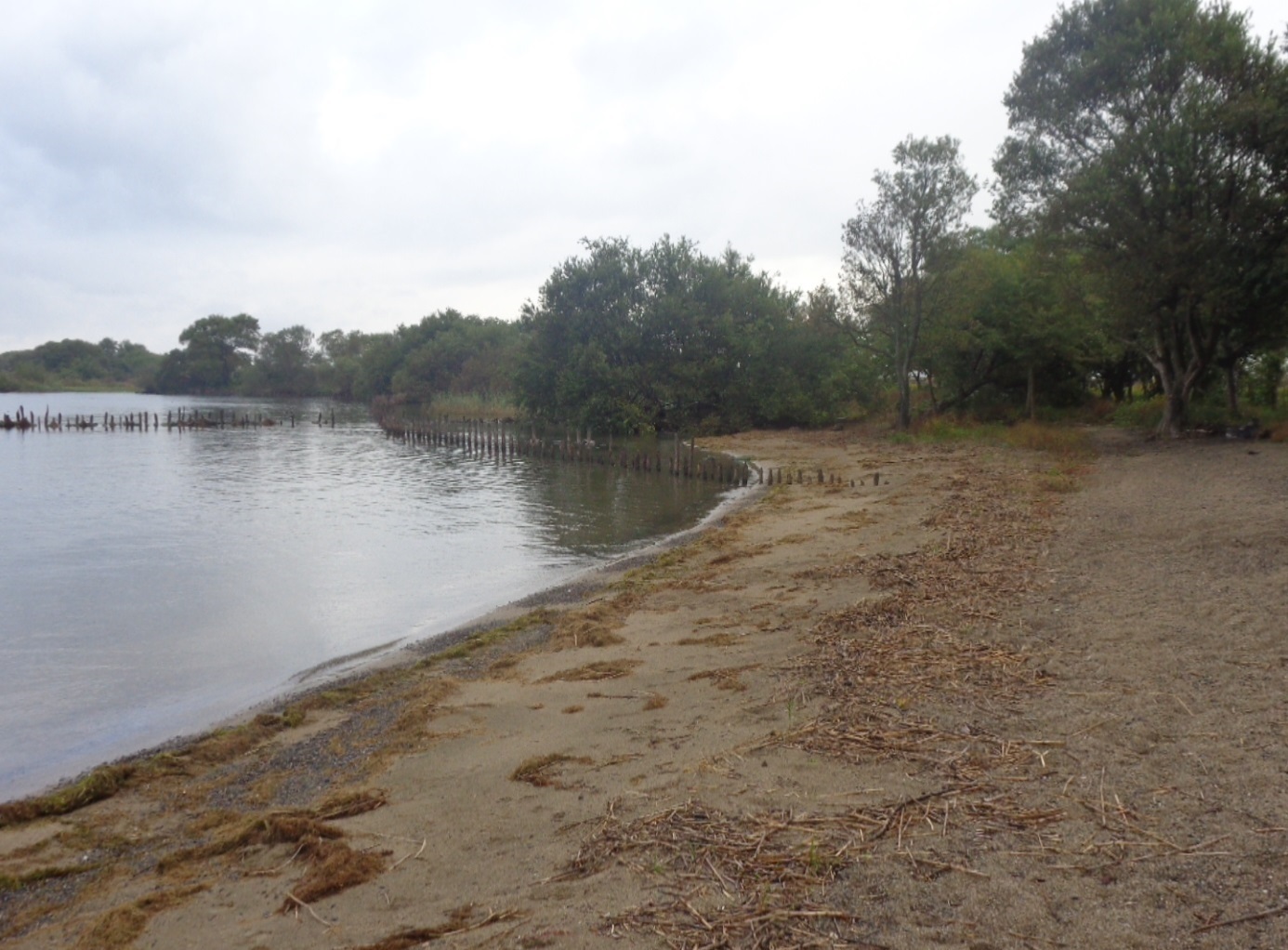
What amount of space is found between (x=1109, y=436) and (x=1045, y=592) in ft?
72.2

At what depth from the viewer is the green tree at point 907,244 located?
32.5m

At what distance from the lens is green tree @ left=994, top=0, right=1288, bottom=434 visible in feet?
67.9

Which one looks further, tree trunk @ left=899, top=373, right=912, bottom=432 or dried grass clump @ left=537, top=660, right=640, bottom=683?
tree trunk @ left=899, top=373, right=912, bottom=432

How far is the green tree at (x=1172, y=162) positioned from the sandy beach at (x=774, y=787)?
1431 cm

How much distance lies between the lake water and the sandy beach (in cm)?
194

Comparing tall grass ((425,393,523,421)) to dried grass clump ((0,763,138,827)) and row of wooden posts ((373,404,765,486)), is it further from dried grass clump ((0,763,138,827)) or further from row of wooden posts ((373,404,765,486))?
dried grass clump ((0,763,138,827))

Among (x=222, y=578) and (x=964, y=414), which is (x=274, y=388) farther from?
(x=222, y=578)

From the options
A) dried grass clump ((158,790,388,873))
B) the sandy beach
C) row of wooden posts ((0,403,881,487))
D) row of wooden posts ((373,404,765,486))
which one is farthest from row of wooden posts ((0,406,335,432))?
dried grass clump ((158,790,388,873))

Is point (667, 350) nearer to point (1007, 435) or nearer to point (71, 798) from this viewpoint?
point (1007, 435)

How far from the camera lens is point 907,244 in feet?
111

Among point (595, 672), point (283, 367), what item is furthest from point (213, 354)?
point (595, 672)

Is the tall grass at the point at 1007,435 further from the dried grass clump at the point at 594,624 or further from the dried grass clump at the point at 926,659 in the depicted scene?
the dried grass clump at the point at 594,624

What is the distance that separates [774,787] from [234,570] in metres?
13.8

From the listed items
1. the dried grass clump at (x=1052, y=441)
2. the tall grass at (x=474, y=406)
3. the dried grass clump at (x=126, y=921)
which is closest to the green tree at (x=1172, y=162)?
the dried grass clump at (x=1052, y=441)
